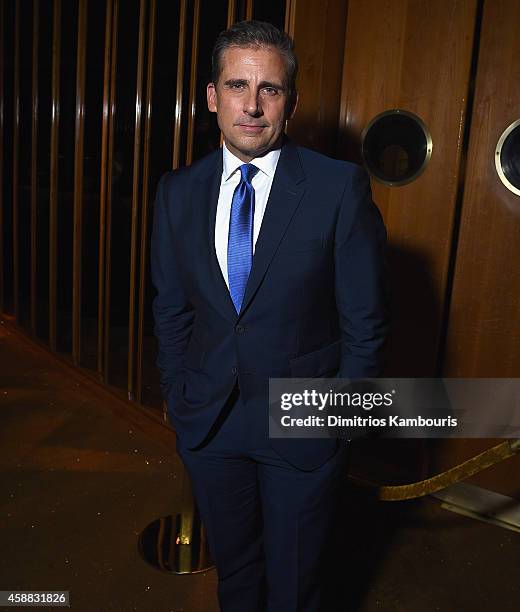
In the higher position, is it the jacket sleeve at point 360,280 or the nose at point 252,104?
the nose at point 252,104

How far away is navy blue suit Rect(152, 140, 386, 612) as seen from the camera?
142 cm

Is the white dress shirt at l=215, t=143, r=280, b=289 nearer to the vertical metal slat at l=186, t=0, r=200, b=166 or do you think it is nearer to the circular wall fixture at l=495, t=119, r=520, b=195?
the circular wall fixture at l=495, t=119, r=520, b=195

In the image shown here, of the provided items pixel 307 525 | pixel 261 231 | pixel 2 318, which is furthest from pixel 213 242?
pixel 2 318

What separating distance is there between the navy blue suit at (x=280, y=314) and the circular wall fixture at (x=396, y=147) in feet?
3.68

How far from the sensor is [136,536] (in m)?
2.33

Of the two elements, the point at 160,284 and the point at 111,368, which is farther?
the point at 111,368

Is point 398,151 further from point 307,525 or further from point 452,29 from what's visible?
point 307,525

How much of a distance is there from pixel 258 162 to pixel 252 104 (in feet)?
0.46

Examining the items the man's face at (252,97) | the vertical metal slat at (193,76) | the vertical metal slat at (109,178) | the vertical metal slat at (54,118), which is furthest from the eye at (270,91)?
the vertical metal slat at (54,118)

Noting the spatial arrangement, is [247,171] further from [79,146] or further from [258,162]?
[79,146]

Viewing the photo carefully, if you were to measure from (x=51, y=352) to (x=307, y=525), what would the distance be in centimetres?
314

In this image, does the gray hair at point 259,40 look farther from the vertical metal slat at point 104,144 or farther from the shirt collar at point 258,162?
the vertical metal slat at point 104,144

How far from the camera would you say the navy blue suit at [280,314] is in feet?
4.65

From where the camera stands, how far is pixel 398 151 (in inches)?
99.4
